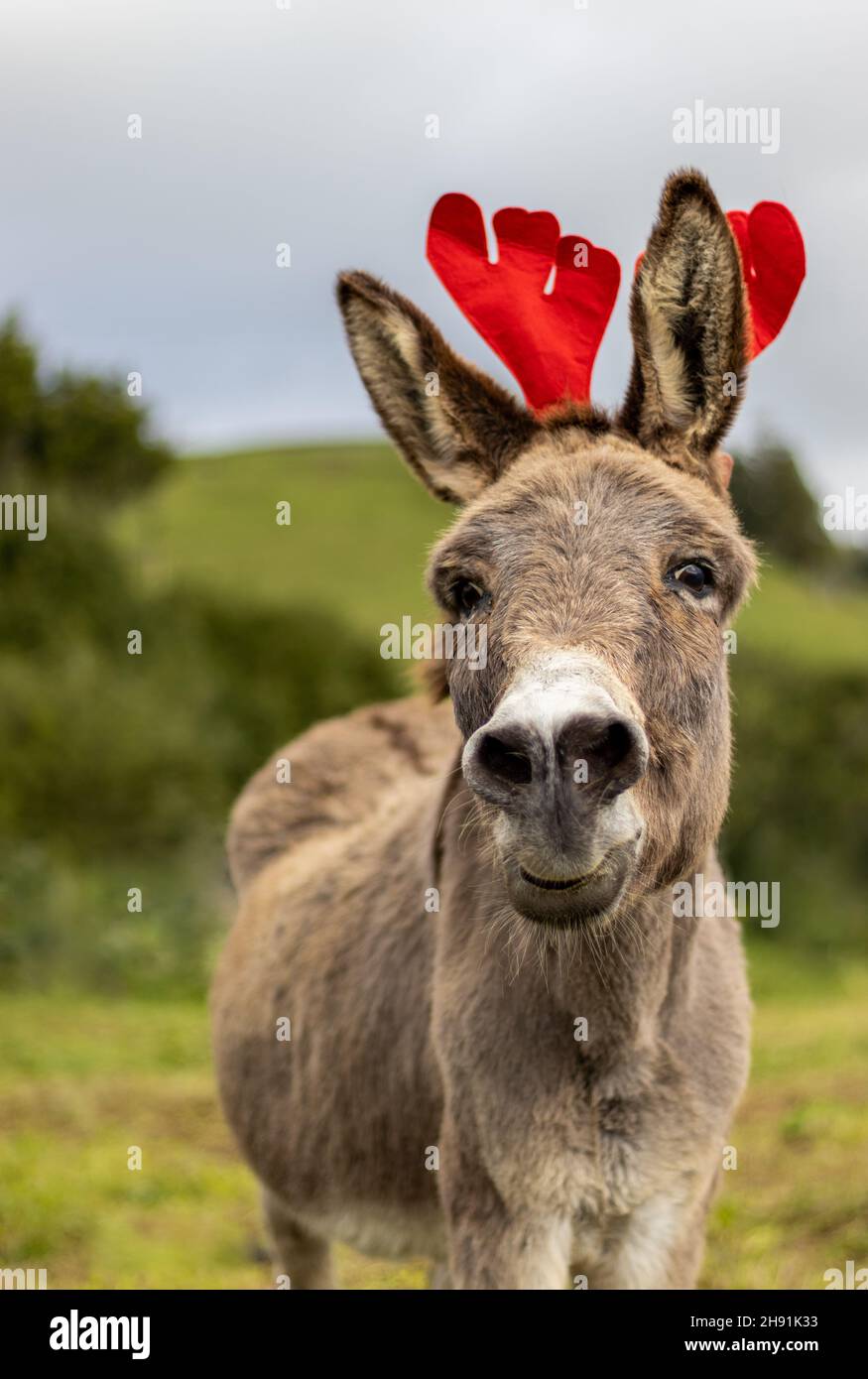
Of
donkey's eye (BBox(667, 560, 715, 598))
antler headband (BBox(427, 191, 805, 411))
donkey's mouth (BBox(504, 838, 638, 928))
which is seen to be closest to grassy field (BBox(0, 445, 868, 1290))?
antler headband (BBox(427, 191, 805, 411))

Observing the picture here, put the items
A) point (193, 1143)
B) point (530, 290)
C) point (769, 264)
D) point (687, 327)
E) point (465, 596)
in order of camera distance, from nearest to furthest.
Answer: point (465, 596), point (687, 327), point (769, 264), point (530, 290), point (193, 1143)

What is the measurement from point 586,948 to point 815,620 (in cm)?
2729

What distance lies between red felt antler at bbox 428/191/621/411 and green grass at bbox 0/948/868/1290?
4.25 metres

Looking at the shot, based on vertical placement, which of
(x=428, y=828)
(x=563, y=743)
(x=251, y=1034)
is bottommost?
(x=251, y=1034)

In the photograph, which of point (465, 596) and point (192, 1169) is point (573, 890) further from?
point (192, 1169)

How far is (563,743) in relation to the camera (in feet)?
9.47

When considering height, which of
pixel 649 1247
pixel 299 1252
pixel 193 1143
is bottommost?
pixel 193 1143

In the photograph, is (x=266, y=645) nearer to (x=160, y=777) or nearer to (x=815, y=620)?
(x=160, y=777)

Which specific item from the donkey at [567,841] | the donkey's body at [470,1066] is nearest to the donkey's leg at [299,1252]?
the donkey's body at [470,1066]

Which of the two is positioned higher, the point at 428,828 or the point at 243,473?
the point at 243,473

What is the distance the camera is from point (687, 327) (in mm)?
3904

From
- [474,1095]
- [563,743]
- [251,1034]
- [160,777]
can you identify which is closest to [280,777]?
[251,1034]

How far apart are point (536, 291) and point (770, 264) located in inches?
28.5

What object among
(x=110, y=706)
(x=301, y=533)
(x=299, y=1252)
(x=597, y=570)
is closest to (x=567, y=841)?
(x=597, y=570)
